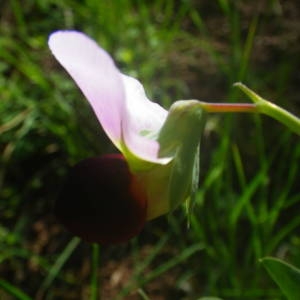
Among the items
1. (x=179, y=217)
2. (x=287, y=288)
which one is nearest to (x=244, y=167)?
(x=179, y=217)

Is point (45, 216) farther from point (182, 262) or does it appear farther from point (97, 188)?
point (97, 188)

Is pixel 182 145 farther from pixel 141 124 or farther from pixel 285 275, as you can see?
pixel 285 275

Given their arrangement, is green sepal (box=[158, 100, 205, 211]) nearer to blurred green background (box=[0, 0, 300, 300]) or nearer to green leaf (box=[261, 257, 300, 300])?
green leaf (box=[261, 257, 300, 300])

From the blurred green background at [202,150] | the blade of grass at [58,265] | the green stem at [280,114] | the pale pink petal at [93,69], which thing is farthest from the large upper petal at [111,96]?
the blade of grass at [58,265]

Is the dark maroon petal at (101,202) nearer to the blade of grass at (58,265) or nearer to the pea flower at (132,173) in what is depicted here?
the pea flower at (132,173)

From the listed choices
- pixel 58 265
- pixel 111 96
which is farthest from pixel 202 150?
pixel 111 96
